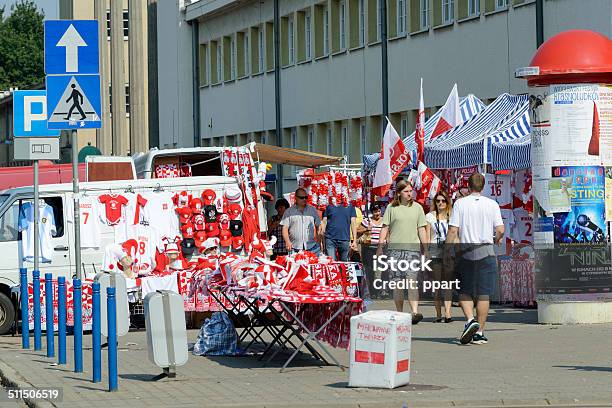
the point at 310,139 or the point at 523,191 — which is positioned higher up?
the point at 310,139

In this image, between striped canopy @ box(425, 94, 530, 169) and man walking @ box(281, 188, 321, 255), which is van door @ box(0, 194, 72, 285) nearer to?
man walking @ box(281, 188, 321, 255)

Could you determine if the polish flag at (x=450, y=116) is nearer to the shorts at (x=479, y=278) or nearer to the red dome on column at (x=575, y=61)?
the red dome on column at (x=575, y=61)

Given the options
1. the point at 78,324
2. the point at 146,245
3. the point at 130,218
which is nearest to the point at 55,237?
the point at 130,218

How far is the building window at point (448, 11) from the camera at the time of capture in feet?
124

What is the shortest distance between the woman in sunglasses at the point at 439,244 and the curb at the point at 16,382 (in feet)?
18.1

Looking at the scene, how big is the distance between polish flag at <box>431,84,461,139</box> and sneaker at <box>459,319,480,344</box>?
376 inches

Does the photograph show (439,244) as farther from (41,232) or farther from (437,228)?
(41,232)

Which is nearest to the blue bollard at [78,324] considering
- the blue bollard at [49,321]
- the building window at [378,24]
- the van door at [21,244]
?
the blue bollard at [49,321]

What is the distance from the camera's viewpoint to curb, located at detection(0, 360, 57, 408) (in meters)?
12.7

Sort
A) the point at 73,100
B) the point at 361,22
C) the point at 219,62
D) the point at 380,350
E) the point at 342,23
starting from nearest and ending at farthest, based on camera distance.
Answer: the point at 380,350 < the point at 73,100 < the point at 361,22 < the point at 342,23 < the point at 219,62

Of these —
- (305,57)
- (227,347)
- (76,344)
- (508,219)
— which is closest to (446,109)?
(508,219)

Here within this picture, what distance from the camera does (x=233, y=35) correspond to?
5744 cm

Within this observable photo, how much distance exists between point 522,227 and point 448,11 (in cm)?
1501

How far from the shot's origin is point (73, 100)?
15938 millimetres
